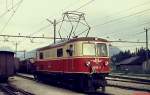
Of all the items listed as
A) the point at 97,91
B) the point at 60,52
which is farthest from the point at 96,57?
the point at 60,52

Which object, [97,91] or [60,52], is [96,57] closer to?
[97,91]

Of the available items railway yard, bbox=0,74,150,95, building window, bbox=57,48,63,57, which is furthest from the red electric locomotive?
railway yard, bbox=0,74,150,95

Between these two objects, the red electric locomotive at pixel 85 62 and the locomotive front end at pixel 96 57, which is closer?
the red electric locomotive at pixel 85 62

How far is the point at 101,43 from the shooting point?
23.5 meters

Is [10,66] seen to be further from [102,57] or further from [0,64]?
[102,57]

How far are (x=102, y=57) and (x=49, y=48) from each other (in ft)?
22.8

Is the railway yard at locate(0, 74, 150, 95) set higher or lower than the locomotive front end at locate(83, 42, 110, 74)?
lower

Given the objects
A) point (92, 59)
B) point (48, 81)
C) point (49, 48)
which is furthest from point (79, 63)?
point (48, 81)

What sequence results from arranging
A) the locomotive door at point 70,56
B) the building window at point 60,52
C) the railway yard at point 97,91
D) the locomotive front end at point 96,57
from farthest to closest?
the building window at point 60,52, the locomotive door at point 70,56, the locomotive front end at point 96,57, the railway yard at point 97,91

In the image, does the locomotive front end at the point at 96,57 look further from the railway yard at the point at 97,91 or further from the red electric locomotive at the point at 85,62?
the railway yard at the point at 97,91

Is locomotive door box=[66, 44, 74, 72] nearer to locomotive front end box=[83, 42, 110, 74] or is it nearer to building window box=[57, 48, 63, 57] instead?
locomotive front end box=[83, 42, 110, 74]

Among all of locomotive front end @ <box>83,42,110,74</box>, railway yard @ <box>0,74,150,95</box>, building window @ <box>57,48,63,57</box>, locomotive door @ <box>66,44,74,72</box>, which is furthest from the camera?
building window @ <box>57,48,63,57</box>

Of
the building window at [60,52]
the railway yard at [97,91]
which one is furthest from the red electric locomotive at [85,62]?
the railway yard at [97,91]

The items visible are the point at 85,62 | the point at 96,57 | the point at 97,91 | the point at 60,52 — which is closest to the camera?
the point at 85,62
